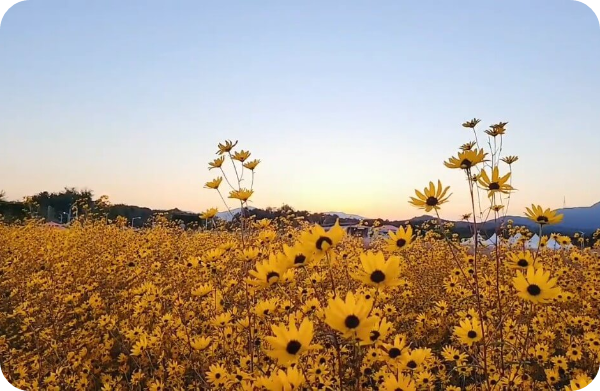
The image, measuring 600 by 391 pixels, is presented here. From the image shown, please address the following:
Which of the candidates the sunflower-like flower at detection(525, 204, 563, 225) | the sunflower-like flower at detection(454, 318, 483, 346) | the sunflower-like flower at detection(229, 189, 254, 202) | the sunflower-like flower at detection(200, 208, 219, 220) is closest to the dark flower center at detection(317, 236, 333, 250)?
the sunflower-like flower at detection(454, 318, 483, 346)

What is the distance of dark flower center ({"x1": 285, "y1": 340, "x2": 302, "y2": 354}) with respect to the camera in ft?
2.09

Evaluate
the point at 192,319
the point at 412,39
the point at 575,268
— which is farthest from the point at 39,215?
the point at 575,268

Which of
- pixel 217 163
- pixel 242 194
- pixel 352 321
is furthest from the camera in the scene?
pixel 217 163

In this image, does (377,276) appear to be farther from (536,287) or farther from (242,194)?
(242,194)

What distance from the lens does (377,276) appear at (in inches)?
27.6

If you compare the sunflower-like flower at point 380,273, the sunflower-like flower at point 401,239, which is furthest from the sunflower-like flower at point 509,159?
the sunflower-like flower at point 380,273

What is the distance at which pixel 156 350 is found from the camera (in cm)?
163

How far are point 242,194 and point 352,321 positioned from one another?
1008 mm

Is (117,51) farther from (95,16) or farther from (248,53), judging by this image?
(248,53)

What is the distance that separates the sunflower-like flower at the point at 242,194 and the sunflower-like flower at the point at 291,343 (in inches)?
36.6

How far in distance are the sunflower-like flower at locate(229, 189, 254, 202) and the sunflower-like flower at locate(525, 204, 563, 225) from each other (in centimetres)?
81

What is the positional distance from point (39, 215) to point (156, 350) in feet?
11.1

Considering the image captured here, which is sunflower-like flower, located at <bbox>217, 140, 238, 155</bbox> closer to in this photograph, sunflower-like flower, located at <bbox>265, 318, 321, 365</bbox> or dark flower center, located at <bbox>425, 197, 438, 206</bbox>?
dark flower center, located at <bbox>425, 197, 438, 206</bbox>

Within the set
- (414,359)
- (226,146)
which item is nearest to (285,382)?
(414,359)
